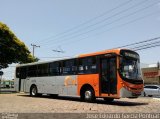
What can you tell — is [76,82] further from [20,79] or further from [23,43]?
[23,43]

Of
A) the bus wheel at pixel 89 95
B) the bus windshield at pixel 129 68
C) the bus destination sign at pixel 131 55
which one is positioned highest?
Result: the bus destination sign at pixel 131 55

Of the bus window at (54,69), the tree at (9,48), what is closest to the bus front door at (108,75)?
the bus window at (54,69)

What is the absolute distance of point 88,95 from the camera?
770 inches

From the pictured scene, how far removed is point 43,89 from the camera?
25.0 metres

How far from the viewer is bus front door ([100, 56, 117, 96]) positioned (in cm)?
1773

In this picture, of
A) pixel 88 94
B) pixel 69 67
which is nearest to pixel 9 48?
pixel 69 67

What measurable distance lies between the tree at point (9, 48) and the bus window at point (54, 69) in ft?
46.9

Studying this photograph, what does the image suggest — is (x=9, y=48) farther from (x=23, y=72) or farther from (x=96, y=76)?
(x=96, y=76)

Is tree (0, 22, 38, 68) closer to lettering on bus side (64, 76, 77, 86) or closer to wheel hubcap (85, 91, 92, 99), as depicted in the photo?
lettering on bus side (64, 76, 77, 86)

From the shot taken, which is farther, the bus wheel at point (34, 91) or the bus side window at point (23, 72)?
the bus side window at point (23, 72)

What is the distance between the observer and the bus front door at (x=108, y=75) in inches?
698

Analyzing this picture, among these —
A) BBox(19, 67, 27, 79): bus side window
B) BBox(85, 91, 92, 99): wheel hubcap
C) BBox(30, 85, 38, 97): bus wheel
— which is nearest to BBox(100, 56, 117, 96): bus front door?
BBox(85, 91, 92, 99): wheel hubcap

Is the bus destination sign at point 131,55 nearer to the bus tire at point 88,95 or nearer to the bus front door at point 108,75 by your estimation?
the bus front door at point 108,75

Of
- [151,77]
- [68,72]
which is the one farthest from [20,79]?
[151,77]
